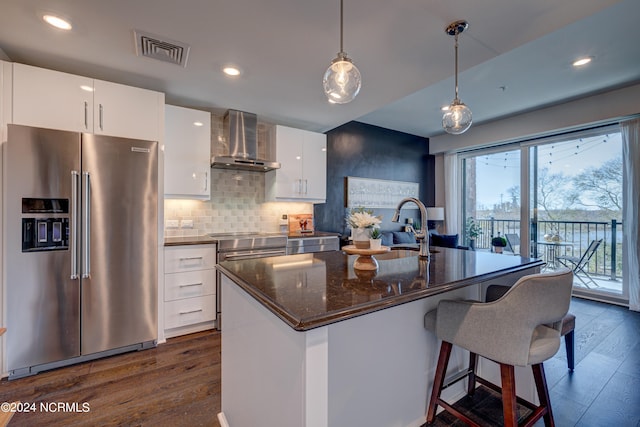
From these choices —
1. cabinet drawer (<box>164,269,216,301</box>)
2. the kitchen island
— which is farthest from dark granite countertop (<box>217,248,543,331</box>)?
cabinet drawer (<box>164,269,216,301</box>)

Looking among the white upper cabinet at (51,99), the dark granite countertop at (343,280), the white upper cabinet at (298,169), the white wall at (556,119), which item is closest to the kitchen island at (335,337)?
the dark granite countertop at (343,280)

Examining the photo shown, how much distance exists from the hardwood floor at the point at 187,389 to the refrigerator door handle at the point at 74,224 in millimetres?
787

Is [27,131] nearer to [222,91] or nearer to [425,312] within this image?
[222,91]

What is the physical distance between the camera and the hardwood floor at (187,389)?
1674 millimetres

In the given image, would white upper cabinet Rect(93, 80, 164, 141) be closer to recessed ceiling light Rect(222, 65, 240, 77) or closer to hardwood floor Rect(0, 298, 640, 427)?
recessed ceiling light Rect(222, 65, 240, 77)

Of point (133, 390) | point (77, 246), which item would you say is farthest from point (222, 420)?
point (77, 246)

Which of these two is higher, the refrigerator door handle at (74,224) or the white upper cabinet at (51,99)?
the white upper cabinet at (51,99)

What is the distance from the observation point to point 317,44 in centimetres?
207

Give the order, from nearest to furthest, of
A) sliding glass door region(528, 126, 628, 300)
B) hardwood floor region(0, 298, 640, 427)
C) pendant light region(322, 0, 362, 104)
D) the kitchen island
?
the kitchen island → pendant light region(322, 0, 362, 104) → hardwood floor region(0, 298, 640, 427) → sliding glass door region(528, 126, 628, 300)

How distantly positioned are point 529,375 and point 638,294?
121 inches

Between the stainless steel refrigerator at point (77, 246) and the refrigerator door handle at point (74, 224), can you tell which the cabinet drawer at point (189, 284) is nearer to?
the stainless steel refrigerator at point (77, 246)

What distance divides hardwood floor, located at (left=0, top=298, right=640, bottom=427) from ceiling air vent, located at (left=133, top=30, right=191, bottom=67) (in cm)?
246

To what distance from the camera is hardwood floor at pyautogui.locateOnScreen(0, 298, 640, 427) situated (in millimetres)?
1674

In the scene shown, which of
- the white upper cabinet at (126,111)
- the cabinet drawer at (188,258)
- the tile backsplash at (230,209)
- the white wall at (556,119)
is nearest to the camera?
the white upper cabinet at (126,111)
